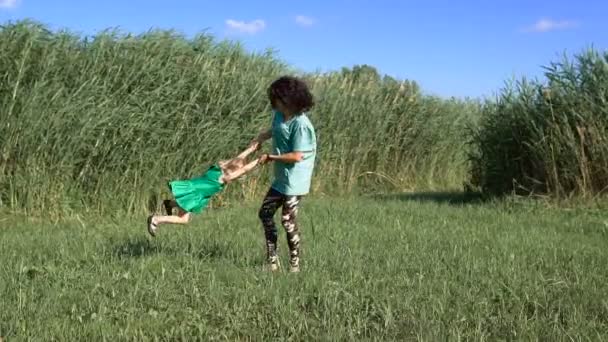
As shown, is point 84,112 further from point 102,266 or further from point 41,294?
point 41,294

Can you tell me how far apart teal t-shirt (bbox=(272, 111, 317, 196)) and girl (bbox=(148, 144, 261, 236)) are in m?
0.28

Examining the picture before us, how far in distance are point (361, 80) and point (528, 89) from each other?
223 inches

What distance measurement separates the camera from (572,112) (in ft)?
41.9

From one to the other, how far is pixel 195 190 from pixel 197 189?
0.02 m

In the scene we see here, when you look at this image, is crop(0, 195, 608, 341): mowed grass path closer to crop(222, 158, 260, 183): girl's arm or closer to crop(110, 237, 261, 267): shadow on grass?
crop(110, 237, 261, 267): shadow on grass

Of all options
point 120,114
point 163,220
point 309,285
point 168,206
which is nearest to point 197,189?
point 168,206

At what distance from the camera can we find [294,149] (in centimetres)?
621

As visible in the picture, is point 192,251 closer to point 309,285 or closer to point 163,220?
point 163,220

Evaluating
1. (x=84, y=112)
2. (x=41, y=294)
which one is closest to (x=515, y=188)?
(x=84, y=112)

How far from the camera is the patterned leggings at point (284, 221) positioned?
21.0 feet

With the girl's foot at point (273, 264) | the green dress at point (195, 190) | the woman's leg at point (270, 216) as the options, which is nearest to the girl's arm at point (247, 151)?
the green dress at point (195, 190)

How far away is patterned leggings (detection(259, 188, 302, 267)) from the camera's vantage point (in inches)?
252

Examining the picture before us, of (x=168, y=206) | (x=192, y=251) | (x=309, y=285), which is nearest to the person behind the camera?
(x=309, y=285)

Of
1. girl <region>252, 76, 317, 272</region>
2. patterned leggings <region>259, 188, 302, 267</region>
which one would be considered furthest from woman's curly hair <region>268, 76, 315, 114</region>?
patterned leggings <region>259, 188, 302, 267</region>
